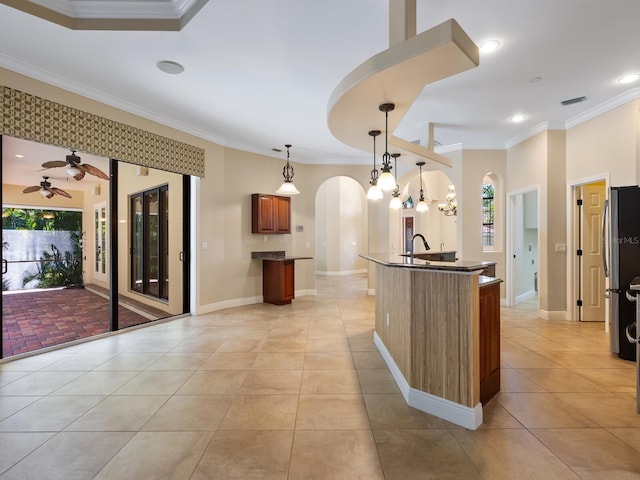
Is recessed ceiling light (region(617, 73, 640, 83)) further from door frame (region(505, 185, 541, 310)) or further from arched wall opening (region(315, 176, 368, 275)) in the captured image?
arched wall opening (region(315, 176, 368, 275))

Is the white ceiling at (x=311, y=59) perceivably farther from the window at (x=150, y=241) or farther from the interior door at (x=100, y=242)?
the interior door at (x=100, y=242)

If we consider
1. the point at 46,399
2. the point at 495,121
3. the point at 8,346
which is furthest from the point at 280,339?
the point at 495,121

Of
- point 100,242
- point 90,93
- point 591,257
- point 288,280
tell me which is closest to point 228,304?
point 288,280

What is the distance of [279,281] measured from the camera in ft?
20.4

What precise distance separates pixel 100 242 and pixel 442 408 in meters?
8.55

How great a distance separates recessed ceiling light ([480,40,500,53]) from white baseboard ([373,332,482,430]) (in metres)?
3.10

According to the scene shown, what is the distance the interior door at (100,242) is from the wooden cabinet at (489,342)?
328 inches

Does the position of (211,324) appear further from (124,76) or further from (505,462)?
(505,462)

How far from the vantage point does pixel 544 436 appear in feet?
6.89

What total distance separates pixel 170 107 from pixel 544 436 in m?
5.30

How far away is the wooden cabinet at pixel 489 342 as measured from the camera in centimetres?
246

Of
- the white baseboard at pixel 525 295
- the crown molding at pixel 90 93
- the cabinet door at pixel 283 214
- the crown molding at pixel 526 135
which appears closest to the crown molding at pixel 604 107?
the crown molding at pixel 526 135

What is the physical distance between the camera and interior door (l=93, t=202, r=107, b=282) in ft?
25.6

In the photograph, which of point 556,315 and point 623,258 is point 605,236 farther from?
point 556,315
